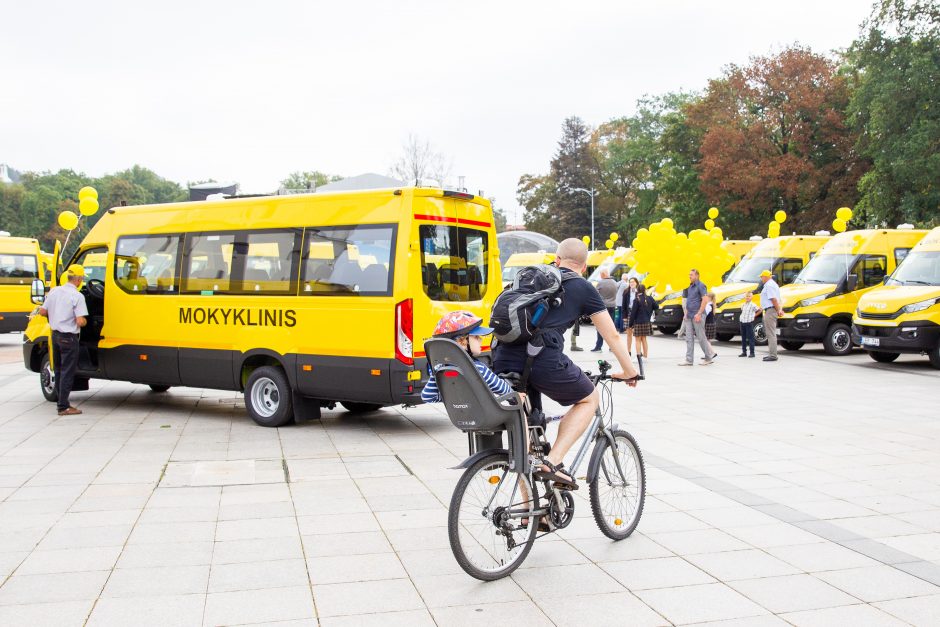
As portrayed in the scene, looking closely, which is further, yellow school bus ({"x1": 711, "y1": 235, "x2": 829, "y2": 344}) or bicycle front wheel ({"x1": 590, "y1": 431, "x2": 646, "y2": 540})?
yellow school bus ({"x1": 711, "y1": 235, "x2": 829, "y2": 344})

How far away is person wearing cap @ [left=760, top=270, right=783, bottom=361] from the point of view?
18.5 m

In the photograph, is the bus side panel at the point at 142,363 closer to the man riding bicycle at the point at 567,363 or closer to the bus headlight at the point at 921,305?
the man riding bicycle at the point at 567,363

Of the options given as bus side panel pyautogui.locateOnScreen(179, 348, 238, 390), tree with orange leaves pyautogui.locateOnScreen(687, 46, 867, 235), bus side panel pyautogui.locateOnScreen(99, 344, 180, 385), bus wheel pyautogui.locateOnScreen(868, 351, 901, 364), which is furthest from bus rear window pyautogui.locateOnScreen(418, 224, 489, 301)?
tree with orange leaves pyautogui.locateOnScreen(687, 46, 867, 235)

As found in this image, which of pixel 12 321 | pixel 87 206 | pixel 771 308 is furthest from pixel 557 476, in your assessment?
pixel 12 321

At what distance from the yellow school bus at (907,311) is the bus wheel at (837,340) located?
1.90 metres

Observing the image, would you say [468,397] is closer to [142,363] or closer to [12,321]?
[142,363]

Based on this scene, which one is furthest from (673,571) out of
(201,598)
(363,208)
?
(363,208)

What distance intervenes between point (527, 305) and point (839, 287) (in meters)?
16.7

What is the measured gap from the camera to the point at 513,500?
17.0ft

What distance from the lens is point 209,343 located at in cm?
1112

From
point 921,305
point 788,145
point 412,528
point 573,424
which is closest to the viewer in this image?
point 573,424

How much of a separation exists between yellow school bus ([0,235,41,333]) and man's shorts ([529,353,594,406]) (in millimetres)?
20884

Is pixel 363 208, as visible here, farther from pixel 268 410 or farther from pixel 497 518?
pixel 497 518

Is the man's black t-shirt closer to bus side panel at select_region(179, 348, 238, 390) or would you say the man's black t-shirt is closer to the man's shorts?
the man's shorts
